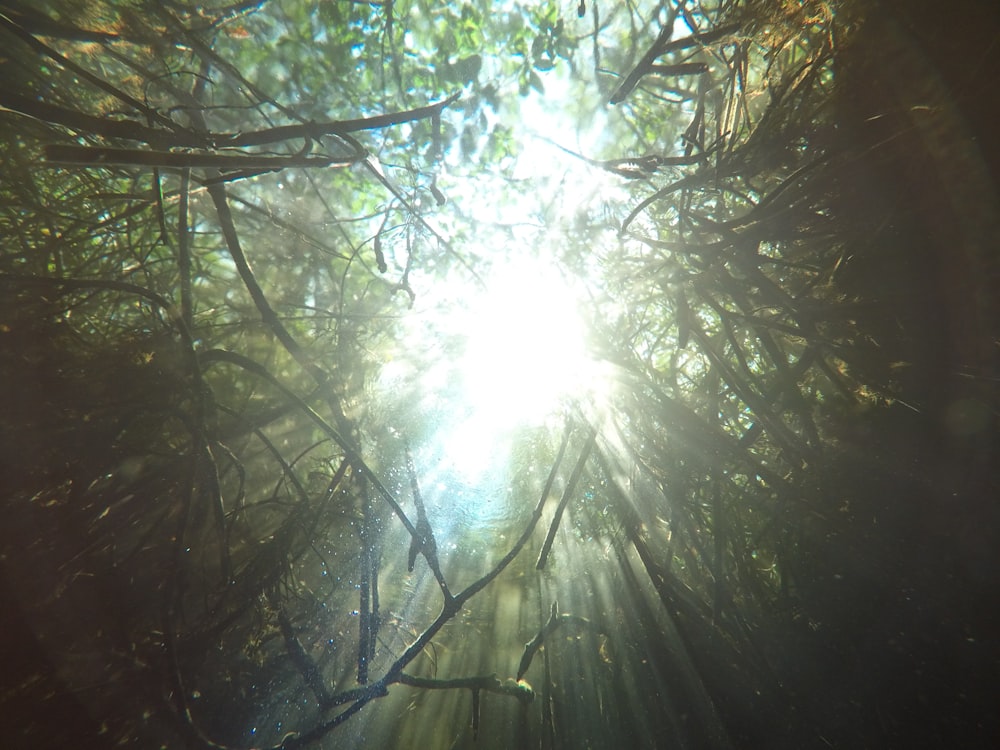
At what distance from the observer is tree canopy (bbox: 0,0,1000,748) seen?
1.87 metres

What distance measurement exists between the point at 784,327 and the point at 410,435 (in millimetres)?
3446

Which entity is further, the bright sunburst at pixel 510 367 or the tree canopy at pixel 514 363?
the bright sunburst at pixel 510 367

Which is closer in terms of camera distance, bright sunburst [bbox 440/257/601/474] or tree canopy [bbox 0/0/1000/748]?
tree canopy [bbox 0/0/1000/748]

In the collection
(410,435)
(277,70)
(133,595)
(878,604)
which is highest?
(277,70)

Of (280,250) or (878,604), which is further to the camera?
(280,250)

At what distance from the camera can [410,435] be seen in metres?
4.30

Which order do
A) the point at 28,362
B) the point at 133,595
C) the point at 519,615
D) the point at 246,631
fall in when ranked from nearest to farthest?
the point at 28,362 < the point at 133,595 < the point at 246,631 < the point at 519,615

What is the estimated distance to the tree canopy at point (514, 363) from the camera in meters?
1.87

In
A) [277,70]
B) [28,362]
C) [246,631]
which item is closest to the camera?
[28,362]

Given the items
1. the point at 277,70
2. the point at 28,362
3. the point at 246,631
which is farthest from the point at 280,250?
the point at 246,631

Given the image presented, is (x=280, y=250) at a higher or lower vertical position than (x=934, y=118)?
higher

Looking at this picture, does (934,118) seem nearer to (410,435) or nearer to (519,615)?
(410,435)

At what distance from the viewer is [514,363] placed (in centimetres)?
394

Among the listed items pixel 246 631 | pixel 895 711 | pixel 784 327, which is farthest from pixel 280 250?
pixel 895 711
